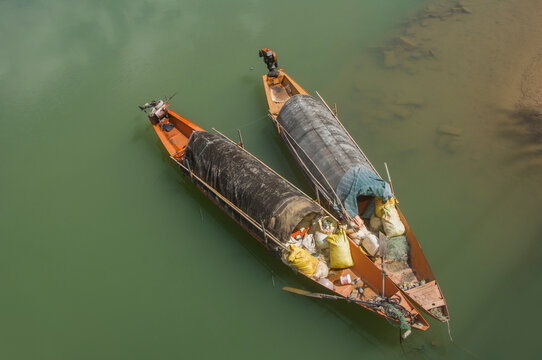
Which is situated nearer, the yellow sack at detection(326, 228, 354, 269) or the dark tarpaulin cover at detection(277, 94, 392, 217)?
the yellow sack at detection(326, 228, 354, 269)

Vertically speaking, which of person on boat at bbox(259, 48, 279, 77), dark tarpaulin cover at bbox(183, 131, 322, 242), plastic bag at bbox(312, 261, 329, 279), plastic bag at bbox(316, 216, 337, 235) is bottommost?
plastic bag at bbox(312, 261, 329, 279)

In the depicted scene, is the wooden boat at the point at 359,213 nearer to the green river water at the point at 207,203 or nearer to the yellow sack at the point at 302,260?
the green river water at the point at 207,203

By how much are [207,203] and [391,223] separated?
5.09 meters

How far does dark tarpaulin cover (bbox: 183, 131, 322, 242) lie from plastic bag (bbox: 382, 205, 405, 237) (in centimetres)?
153

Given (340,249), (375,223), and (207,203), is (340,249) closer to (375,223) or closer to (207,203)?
(375,223)

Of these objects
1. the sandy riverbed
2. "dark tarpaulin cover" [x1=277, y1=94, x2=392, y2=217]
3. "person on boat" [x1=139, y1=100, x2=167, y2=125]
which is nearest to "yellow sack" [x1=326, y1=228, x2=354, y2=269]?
"dark tarpaulin cover" [x1=277, y1=94, x2=392, y2=217]

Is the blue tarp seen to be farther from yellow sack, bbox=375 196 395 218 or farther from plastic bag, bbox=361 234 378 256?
plastic bag, bbox=361 234 378 256

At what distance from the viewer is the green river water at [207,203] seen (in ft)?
26.3

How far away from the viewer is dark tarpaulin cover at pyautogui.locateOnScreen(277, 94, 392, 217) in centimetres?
852

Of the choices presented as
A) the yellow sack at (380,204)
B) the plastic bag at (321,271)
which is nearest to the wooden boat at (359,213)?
the yellow sack at (380,204)

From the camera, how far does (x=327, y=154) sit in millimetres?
9219

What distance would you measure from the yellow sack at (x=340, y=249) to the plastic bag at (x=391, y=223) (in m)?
1.09

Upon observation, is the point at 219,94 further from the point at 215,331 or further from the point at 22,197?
the point at 215,331

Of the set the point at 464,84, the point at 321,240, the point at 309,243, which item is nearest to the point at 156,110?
the point at 309,243
